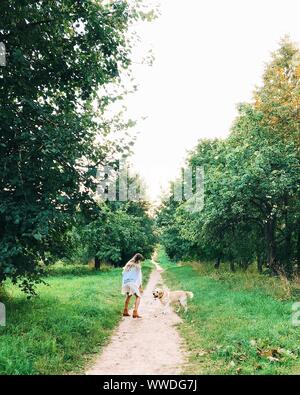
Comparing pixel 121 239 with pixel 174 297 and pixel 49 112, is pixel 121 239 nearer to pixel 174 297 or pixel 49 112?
pixel 174 297

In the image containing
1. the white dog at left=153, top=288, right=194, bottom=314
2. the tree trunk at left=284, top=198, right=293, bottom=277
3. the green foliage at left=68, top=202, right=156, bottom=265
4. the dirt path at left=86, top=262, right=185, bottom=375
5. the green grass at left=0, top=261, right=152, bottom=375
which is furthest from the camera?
the tree trunk at left=284, top=198, right=293, bottom=277

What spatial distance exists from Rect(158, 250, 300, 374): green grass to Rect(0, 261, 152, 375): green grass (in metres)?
2.40

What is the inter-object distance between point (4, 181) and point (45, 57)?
3881mm

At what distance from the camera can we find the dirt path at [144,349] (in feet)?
26.3

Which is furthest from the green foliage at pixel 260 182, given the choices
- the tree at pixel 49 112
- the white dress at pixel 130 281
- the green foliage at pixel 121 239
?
the tree at pixel 49 112

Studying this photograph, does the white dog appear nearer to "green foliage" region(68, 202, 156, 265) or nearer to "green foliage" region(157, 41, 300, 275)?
"green foliage" region(68, 202, 156, 265)

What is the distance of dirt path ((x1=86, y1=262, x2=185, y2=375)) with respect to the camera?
315 inches

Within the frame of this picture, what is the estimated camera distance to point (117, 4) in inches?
418

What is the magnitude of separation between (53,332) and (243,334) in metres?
4.68

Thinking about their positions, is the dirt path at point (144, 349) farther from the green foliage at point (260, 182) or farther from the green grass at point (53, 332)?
the green foliage at point (260, 182)

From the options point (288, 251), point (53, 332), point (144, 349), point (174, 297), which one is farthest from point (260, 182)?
point (53, 332)

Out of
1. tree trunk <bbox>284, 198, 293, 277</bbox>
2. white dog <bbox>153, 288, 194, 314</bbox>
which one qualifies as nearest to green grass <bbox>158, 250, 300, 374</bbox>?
white dog <bbox>153, 288, 194, 314</bbox>

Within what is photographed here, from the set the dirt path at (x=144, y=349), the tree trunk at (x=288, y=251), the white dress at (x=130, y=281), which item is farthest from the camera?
the tree trunk at (x=288, y=251)

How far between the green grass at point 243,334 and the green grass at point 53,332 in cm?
240
